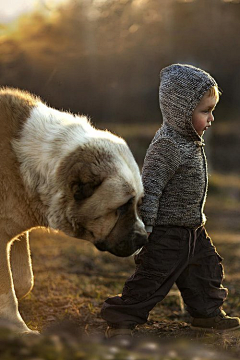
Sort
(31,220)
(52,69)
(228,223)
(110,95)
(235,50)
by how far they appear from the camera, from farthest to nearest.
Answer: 1. (235,50)
2. (110,95)
3. (228,223)
4. (52,69)
5. (31,220)

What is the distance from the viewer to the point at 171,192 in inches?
163

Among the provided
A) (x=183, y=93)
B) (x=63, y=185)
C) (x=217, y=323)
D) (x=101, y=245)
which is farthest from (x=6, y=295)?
(x=183, y=93)

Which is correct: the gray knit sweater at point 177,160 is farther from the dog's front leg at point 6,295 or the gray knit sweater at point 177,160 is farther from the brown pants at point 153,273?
the dog's front leg at point 6,295

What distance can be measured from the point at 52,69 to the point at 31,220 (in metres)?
4.61

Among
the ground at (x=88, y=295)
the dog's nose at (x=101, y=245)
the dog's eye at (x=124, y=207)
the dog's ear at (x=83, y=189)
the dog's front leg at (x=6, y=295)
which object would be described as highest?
the dog's ear at (x=83, y=189)

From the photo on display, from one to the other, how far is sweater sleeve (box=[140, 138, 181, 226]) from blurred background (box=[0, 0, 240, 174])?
120 cm

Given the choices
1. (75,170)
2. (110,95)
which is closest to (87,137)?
(75,170)

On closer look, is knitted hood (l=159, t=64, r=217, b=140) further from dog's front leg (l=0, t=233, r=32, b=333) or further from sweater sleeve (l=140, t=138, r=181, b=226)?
dog's front leg (l=0, t=233, r=32, b=333)

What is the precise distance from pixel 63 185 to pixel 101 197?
27 cm

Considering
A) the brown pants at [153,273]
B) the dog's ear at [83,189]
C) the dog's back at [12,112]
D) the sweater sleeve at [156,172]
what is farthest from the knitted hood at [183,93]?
the dog's back at [12,112]

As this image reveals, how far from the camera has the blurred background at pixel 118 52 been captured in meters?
7.64

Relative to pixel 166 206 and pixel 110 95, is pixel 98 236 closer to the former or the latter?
pixel 166 206

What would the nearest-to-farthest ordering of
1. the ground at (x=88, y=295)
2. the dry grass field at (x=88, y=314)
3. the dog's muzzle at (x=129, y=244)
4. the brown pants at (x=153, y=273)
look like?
the dry grass field at (x=88, y=314) < the dog's muzzle at (x=129, y=244) < the brown pants at (x=153, y=273) < the ground at (x=88, y=295)

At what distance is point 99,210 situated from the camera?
146 inches
